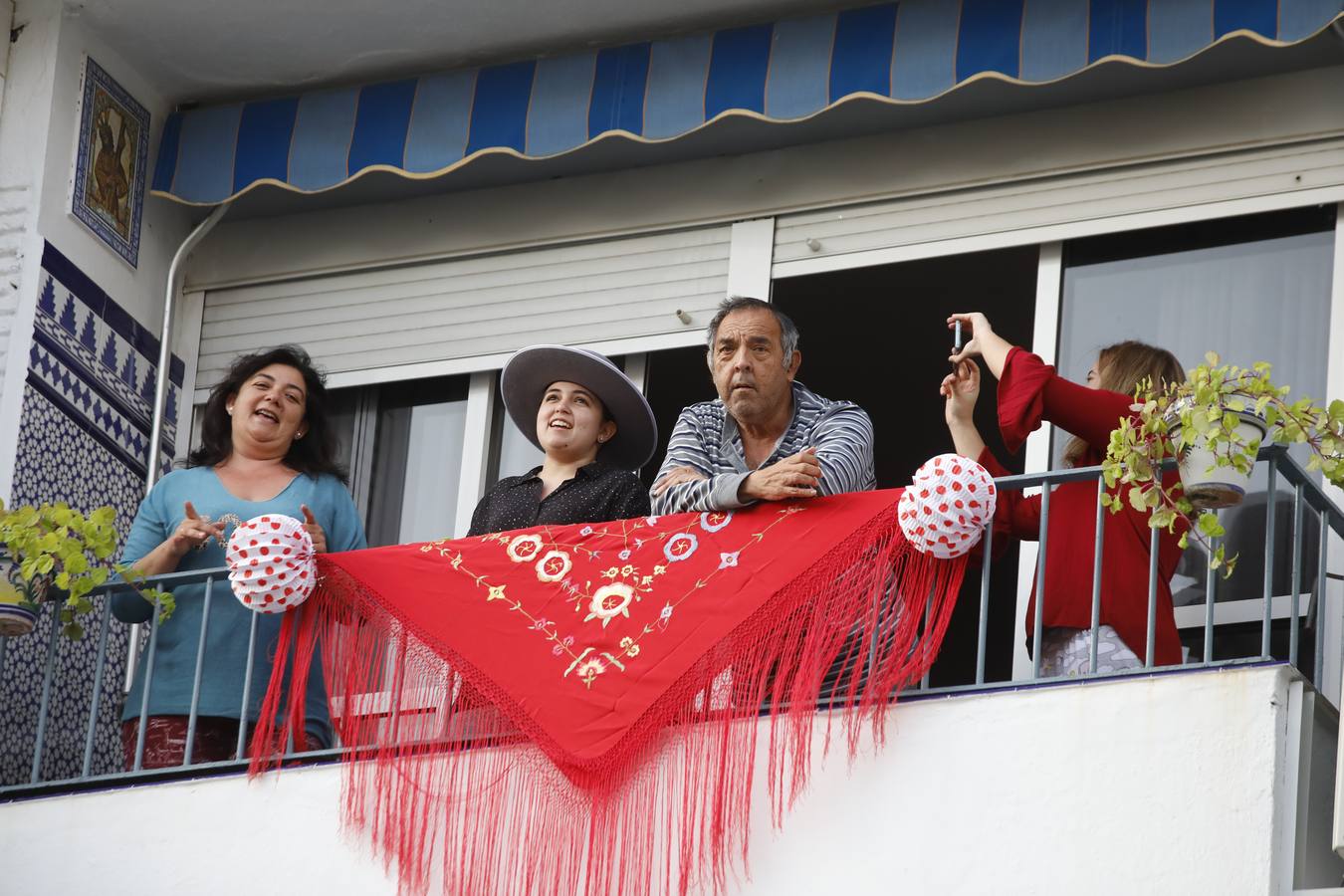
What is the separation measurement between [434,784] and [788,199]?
240 centimetres

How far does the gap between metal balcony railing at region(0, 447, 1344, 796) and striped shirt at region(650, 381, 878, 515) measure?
43 centimetres

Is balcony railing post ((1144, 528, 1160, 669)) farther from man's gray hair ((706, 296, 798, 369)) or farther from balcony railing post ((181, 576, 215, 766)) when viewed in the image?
balcony railing post ((181, 576, 215, 766))

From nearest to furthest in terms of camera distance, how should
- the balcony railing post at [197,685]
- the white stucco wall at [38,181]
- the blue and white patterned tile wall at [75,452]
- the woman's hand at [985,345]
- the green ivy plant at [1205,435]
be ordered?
the green ivy plant at [1205,435] → the woman's hand at [985,345] → the balcony railing post at [197,685] → the blue and white patterned tile wall at [75,452] → the white stucco wall at [38,181]

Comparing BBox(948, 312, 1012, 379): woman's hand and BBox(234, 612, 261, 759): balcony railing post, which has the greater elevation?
BBox(948, 312, 1012, 379): woman's hand

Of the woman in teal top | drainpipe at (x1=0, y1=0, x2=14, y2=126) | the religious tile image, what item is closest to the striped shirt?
the woman in teal top

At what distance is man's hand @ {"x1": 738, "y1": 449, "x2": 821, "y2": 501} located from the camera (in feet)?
16.7

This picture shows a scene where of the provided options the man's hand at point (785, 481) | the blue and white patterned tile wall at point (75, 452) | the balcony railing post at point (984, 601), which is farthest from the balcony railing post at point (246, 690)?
the balcony railing post at point (984, 601)

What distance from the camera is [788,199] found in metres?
6.74

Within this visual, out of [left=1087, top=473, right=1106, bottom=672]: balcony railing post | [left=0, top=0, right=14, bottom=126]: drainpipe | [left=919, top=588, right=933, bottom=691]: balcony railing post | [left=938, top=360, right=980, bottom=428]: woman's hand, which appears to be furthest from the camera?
[left=0, top=0, right=14, bottom=126]: drainpipe

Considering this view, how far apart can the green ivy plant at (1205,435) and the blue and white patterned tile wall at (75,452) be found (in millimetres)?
3368

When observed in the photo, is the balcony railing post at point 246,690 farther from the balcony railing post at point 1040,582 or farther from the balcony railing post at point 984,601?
the balcony railing post at point 1040,582

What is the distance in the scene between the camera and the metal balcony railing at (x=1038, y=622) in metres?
4.66

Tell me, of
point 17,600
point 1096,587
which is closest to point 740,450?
point 1096,587

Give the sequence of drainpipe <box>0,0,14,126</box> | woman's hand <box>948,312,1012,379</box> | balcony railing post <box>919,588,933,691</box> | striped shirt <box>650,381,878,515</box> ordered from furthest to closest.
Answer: drainpipe <box>0,0,14,126</box> < striped shirt <box>650,381,878,515</box> < woman's hand <box>948,312,1012,379</box> < balcony railing post <box>919,588,933,691</box>
